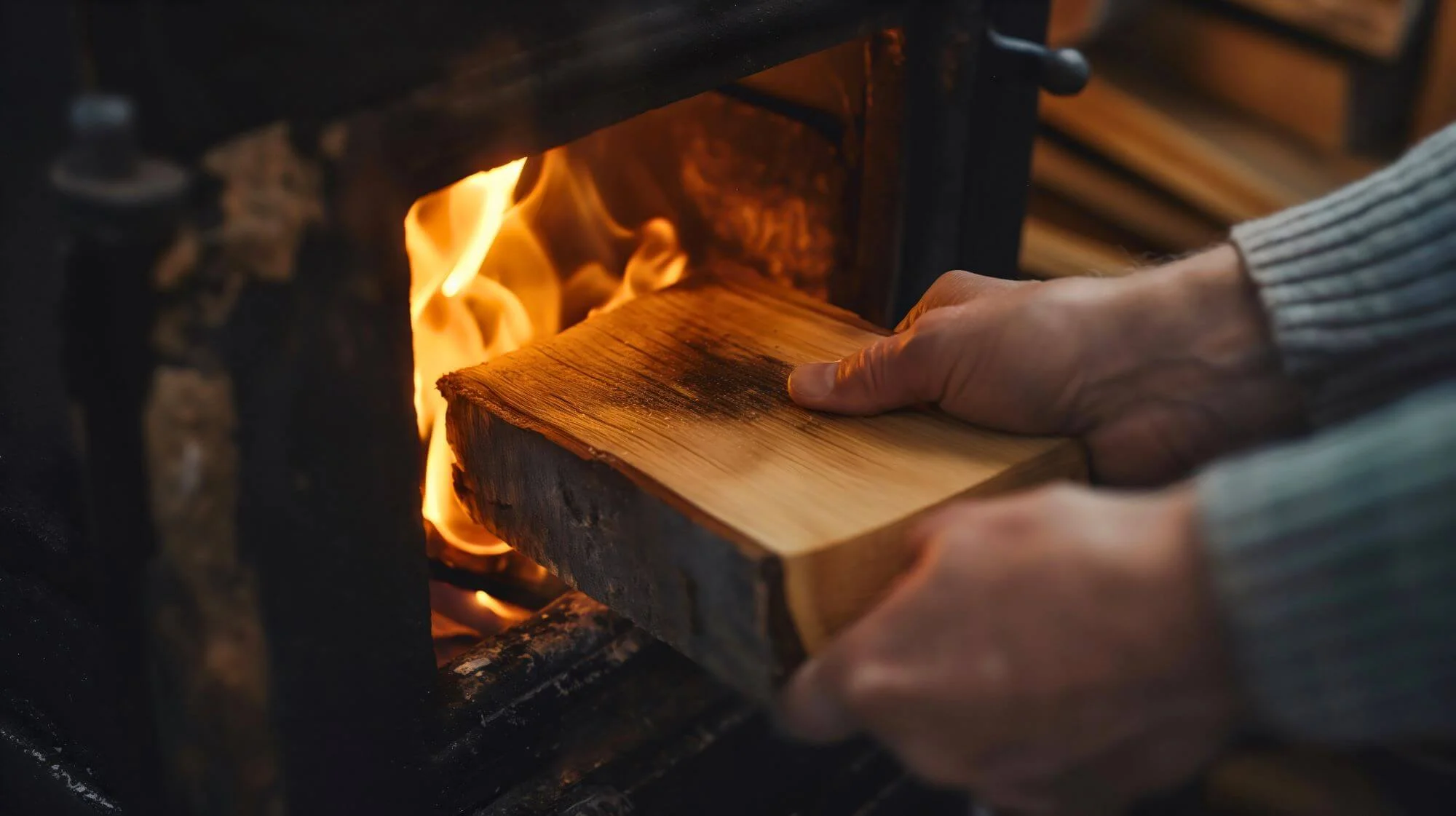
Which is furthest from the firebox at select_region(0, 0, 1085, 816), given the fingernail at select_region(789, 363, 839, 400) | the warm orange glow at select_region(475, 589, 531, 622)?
the fingernail at select_region(789, 363, 839, 400)

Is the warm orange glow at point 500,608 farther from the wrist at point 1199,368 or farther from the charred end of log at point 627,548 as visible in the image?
the wrist at point 1199,368

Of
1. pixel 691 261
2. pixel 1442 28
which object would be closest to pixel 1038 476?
pixel 691 261

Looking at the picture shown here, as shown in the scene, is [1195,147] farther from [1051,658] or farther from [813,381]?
[1051,658]

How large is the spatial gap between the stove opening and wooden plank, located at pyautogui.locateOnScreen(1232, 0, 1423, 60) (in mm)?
1370

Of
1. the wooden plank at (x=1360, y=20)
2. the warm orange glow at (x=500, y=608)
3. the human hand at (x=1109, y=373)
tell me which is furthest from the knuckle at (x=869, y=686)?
the wooden plank at (x=1360, y=20)

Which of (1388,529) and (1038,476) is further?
(1038,476)

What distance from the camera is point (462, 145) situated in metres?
0.94

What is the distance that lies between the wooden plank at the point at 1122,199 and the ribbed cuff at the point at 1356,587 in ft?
6.11

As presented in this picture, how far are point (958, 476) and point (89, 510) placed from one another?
60 centimetres

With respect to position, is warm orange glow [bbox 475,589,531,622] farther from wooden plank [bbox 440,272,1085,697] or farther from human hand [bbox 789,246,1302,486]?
human hand [bbox 789,246,1302,486]

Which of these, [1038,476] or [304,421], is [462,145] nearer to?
[304,421]

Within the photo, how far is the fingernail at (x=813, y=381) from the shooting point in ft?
3.70

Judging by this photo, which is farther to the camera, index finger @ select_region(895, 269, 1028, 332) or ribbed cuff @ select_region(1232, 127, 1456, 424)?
index finger @ select_region(895, 269, 1028, 332)

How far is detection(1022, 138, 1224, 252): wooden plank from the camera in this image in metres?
2.58
